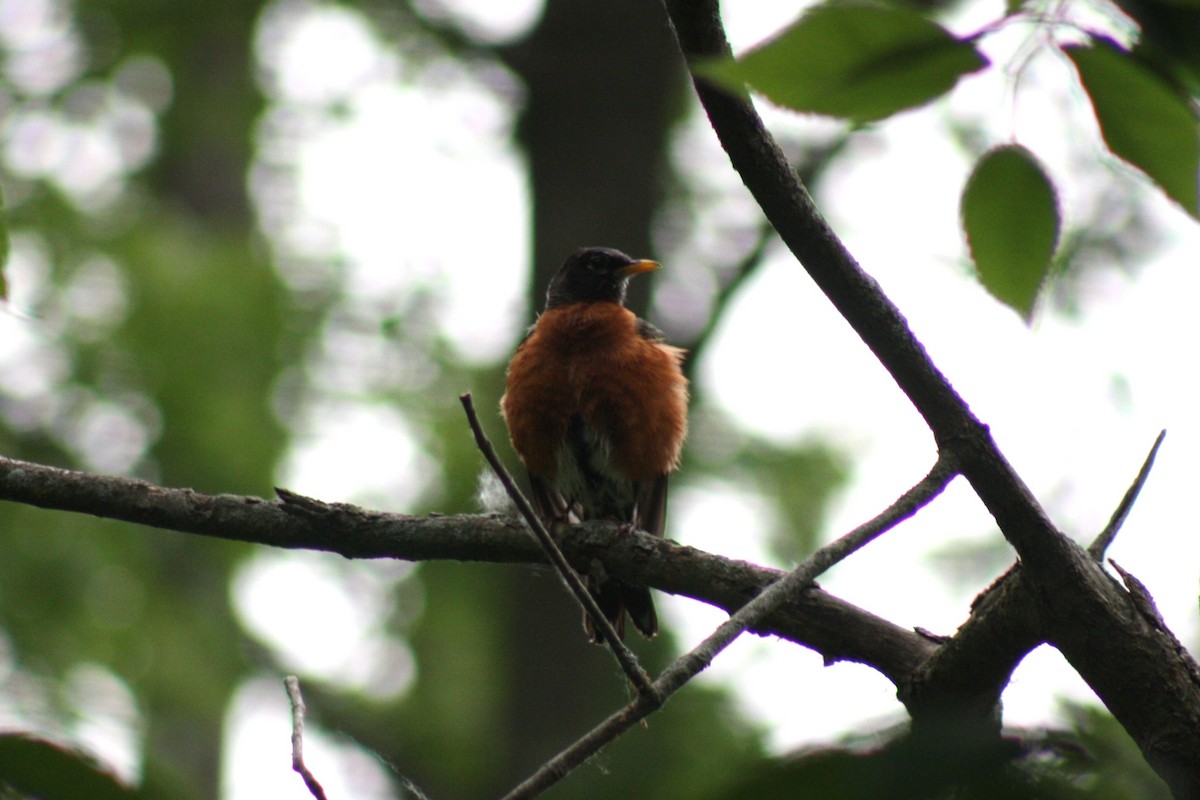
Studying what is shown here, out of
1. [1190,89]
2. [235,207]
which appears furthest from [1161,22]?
[235,207]

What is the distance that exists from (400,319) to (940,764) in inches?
357

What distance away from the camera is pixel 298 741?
5.48 ft

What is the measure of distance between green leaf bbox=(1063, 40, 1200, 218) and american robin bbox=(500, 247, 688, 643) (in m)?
3.83

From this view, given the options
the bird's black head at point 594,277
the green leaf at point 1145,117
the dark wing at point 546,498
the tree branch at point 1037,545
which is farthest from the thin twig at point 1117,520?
the bird's black head at point 594,277

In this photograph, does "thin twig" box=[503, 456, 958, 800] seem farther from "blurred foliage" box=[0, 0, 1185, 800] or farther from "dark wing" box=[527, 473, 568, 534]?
"blurred foliage" box=[0, 0, 1185, 800]

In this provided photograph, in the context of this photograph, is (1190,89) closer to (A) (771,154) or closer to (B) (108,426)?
(A) (771,154)

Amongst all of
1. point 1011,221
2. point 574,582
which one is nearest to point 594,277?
point 574,582

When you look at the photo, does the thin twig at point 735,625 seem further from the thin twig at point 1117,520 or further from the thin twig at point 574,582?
the thin twig at point 1117,520

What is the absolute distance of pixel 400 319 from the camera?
31.1 feet

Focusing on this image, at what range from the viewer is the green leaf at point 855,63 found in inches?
31.2

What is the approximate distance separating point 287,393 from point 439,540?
21.9 feet

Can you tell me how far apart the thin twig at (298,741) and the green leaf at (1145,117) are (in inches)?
46.1

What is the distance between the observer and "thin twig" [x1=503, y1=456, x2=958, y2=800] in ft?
4.71

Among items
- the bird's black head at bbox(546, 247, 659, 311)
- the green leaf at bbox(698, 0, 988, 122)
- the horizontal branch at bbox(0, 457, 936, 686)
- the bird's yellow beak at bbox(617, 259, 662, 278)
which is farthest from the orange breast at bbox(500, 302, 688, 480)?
the green leaf at bbox(698, 0, 988, 122)
